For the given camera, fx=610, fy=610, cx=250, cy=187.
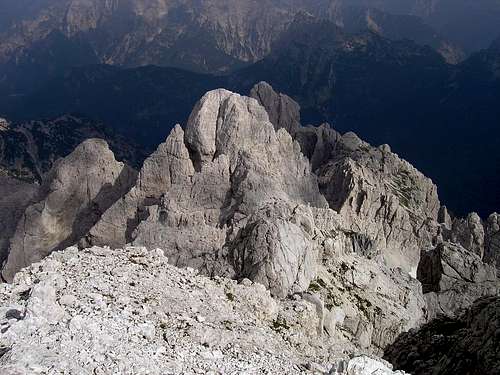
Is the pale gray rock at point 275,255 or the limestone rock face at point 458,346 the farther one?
the pale gray rock at point 275,255

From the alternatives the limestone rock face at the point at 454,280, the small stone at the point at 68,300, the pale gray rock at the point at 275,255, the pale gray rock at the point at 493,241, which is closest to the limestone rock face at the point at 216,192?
the pale gray rock at the point at 275,255

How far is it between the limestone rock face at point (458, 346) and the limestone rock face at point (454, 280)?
22.2 m

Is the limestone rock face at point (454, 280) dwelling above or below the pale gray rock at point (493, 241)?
above

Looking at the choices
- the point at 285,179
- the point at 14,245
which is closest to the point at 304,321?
the point at 285,179

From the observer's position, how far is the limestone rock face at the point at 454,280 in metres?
69.5

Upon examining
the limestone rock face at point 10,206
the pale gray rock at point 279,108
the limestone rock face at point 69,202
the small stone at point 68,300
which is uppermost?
the small stone at point 68,300

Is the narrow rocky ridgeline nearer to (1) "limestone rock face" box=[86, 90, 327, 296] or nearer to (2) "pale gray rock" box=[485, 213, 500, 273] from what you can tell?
(1) "limestone rock face" box=[86, 90, 327, 296]

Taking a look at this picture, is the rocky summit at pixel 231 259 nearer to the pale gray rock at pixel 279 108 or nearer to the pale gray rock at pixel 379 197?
the pale gray rock at pixel 379 197

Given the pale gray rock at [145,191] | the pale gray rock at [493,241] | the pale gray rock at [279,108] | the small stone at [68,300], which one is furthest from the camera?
the pale gray rock at [279,108]

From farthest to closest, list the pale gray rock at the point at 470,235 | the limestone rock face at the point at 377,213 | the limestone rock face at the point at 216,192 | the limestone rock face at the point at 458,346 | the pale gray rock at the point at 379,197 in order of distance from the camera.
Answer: the pale gray rock at the point at 470,235 < the pale gray rock at the point at 379,197 < the limestone rock face at the point at 377,213 < the limestone rock face at the point at 216,192 < the limestone rock face at the point at 458,346

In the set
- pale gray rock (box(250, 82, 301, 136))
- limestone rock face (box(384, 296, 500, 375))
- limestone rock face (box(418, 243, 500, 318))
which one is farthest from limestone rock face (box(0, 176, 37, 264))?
limestone rock face (box(384, 296, 500, 375))

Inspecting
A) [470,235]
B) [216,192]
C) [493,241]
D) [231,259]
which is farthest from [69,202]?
[493,241]

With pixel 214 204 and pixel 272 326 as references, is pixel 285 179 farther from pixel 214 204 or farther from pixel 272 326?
pixel 272 326

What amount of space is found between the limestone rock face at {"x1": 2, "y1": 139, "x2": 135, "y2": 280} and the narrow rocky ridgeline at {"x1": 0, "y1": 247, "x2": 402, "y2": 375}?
157 ft
